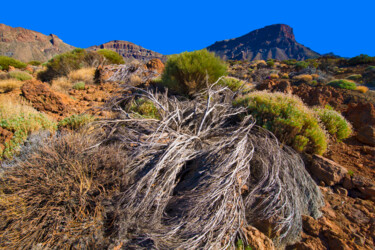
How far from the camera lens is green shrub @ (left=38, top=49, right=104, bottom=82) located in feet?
35.8

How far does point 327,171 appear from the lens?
2.92 m

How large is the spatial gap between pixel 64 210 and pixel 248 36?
158m

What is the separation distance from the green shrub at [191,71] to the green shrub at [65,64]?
7.66 meters

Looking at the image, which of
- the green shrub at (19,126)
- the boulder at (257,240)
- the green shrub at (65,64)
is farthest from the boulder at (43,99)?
the green shrub at (65,64)

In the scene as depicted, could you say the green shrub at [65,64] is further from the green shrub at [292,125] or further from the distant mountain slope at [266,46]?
the distant mountain slope at [266,46]

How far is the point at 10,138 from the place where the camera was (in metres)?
3.43

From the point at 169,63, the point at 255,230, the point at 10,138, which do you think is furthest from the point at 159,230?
the point at 169,63

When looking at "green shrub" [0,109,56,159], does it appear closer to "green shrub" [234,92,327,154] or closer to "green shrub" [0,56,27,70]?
"green shrub" [234,92,327,154]

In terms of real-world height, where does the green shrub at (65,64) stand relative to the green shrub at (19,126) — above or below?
above

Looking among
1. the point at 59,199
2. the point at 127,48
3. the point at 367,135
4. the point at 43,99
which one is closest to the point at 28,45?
the point at 127,48

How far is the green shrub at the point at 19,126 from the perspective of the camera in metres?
3.26

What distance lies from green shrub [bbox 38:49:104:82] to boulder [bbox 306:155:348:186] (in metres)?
12.7

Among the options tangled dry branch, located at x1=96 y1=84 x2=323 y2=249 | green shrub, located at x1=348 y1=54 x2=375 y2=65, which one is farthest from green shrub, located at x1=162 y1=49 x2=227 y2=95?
green shrub, located at x1=348 y1=54 x2=375 y2=65

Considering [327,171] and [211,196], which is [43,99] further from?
[327,171]
